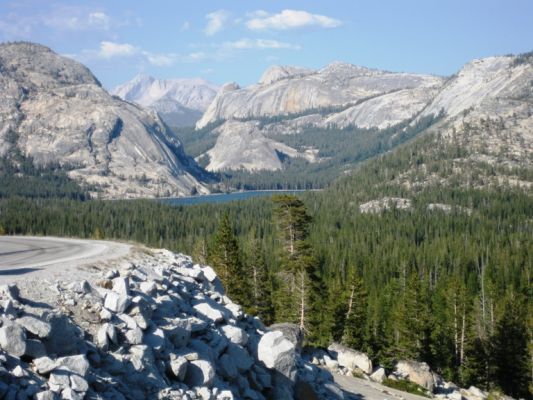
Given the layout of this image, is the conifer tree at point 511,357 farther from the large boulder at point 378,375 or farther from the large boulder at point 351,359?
the large boulder at point 351,359

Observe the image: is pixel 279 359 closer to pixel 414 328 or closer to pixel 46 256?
pixel 46 256

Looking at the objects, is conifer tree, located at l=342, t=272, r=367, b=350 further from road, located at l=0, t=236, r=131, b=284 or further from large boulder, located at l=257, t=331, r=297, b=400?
large boulder, located at l=257, t=331, r=297, b=400

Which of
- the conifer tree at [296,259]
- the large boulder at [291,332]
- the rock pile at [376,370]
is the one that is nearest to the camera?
the large boulder at [291,332]

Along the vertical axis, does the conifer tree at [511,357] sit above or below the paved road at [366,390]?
below

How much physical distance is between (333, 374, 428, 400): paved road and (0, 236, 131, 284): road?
53.5 feet

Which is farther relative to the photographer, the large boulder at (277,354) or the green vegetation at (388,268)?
the green vegetation at (388,268)

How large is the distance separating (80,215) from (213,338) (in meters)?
157

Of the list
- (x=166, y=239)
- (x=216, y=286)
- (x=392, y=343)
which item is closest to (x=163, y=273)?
(x=216, y=286)

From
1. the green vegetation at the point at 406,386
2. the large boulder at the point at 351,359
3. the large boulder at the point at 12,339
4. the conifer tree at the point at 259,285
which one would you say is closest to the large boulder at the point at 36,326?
the large boulder at the point at 12,339

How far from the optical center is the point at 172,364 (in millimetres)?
18750

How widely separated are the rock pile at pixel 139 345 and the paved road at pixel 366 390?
21.2 feet

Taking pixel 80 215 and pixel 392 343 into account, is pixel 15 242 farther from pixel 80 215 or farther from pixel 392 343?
pixel 80 215

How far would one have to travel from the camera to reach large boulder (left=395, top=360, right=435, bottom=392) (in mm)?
47125

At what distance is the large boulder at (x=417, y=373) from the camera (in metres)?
47.1
